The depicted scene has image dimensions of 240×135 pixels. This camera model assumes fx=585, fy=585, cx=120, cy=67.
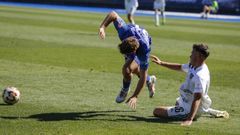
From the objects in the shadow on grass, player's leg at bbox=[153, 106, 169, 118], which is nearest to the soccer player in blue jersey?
the shadow on grass

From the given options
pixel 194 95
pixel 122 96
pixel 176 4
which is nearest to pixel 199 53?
pixel 194 95

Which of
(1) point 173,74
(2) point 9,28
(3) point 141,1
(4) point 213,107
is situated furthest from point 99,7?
(4) point 213,107

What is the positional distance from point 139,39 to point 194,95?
127 centimetres

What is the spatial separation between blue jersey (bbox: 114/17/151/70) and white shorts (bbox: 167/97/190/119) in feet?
2.53

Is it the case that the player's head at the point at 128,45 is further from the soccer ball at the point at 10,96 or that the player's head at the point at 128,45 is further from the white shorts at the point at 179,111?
the soccer ball at the point at 10,96

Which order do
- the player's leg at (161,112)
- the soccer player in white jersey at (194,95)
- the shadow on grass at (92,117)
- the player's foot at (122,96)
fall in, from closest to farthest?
the soccer player in white jersey at (194,95) → the shadow on grass at (92,117) → the player's leg at (161,112) → the player's foot at (122,96)

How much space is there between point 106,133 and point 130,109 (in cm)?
201

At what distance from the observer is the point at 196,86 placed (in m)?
8.74

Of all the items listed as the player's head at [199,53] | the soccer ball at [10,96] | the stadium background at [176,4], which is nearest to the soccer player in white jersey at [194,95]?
the player's head at [199,53]

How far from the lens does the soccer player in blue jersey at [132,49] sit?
28.9ft

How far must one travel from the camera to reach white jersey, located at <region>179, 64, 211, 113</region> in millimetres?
8758

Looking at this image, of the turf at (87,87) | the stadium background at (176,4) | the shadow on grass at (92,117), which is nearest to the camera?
the turf at (87,87)

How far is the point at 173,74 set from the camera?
47.3 feet

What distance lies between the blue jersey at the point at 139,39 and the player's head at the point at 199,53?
73 centimetres
